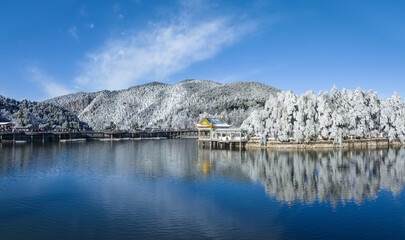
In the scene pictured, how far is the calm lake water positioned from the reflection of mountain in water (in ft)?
0.39

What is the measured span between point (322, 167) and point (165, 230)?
102 ft

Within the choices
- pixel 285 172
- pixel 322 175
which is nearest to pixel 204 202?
pixel 285 172

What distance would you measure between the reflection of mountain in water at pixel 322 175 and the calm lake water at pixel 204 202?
0.39 ft

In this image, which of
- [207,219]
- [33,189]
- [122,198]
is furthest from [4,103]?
[207,219]

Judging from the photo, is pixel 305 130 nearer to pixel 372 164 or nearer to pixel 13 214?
pixel 372 164

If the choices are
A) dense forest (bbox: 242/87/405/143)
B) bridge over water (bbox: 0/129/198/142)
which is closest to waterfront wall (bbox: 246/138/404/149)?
dense forest (bbox: 242/87/405/143)

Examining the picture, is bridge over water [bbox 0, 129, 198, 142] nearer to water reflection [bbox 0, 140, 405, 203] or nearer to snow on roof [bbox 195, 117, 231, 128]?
snow on roof [bbox 195, 117, 231, 128]

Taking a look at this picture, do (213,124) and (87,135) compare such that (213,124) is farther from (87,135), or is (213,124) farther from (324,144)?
(87,135)

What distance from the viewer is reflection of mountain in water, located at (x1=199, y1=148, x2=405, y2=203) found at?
29.1 metres

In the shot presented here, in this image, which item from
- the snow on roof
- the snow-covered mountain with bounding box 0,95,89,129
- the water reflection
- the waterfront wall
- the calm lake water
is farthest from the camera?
the snow-covered mountain with bounding box 0,95,89,129

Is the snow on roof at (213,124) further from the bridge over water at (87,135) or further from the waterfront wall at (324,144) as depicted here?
the bridge over water at (87,135)

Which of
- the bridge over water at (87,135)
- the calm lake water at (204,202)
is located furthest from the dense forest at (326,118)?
the bridge over water at (87,135)

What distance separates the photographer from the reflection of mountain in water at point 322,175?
29141mm

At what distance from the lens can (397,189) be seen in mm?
30906
